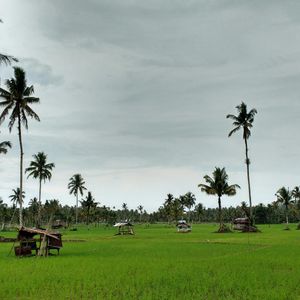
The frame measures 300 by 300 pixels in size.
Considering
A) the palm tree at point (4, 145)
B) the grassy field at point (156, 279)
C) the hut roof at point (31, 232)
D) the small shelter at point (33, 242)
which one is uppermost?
the palm tree at point (4, 145)

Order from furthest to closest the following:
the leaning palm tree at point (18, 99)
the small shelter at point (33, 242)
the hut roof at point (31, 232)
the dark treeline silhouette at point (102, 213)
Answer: the dark treeline silhouette at point (102, 213), the leaning palm tree at point (18, 99), the small shelter at point (33, 242), the hut roof at point (31, 232)

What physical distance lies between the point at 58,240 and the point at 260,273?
15663mm

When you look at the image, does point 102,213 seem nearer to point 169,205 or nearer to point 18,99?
point 169,205

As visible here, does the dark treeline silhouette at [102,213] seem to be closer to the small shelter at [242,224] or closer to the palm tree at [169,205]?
the palm tree at [169,205]

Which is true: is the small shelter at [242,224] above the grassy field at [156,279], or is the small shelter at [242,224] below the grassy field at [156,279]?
above

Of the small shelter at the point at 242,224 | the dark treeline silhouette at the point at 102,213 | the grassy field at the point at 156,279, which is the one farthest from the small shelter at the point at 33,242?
the dark treeline silhouette at the point at 102,213

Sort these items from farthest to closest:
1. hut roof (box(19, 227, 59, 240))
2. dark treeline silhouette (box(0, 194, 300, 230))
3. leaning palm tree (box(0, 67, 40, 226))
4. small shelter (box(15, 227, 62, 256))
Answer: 1. dark treeline silhouette (box(0, 194, 300, 230))
2. leaning palm tree (box(0, 67, 40, 226))
3. small shelter (box(15, 227, 62, 256))
4. hut roof (box(19, 227, 59, 240))

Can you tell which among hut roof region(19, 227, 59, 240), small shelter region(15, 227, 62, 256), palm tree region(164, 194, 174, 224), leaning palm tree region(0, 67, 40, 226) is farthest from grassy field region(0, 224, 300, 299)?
palm tree region(164, 194, 174, 224)

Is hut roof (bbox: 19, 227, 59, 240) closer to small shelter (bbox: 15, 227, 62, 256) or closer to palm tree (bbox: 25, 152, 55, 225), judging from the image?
small shelter (bbox: 15, 227, 62, 256)

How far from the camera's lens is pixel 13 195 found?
110625 millimetres

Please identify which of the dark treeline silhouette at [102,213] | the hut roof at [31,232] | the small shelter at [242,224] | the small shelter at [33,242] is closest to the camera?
the hut roof at [31,232]

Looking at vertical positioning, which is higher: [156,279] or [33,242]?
[33,242]

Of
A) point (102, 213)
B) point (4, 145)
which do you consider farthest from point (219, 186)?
point (102, 213)

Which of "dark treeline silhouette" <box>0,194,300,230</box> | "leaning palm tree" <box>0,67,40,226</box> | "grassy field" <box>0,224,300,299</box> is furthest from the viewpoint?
"dark treeline silhouette" <box>0,194,300,230</box>
